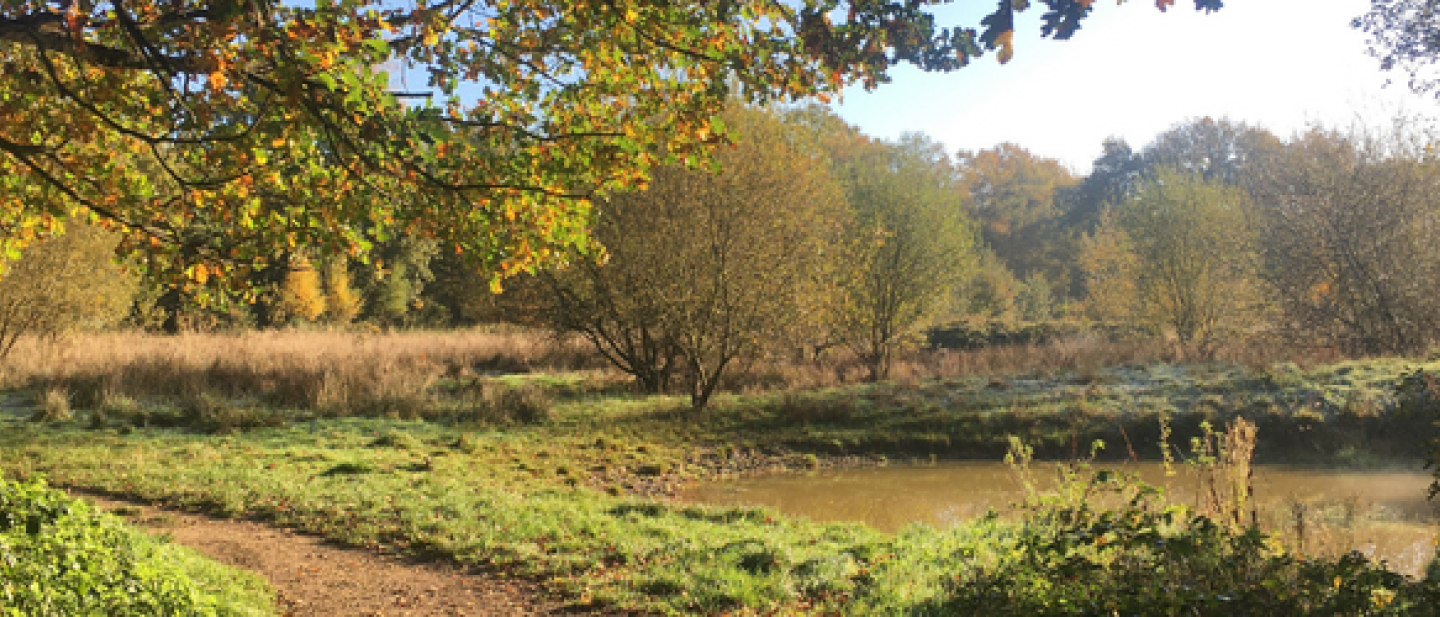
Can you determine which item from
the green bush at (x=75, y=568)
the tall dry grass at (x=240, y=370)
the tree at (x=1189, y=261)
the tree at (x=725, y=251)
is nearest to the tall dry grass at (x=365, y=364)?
the tall dry grass at (x=240, y=370)

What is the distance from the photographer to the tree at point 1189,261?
2511 cm

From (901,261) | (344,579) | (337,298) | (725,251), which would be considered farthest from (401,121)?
(337,298)

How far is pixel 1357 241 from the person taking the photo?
20.9 metres

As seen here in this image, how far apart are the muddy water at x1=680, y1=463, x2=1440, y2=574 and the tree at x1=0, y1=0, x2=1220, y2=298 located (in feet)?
19.1

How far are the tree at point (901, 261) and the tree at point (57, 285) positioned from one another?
19386 mm

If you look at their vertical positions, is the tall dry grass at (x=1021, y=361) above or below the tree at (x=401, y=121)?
below

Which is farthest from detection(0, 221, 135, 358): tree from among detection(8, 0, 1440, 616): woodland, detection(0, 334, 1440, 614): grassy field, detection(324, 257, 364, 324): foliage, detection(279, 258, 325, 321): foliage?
detection(324, 257, 364, 324): foliage

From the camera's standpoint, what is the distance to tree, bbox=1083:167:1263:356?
25.1 m

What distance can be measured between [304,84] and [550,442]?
34.3ft

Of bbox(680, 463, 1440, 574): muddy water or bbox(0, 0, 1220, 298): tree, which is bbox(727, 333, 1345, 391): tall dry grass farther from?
bbox(0, 0, 1220, 298): tree

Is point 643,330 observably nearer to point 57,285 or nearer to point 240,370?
point 240,370

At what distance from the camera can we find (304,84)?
14.6ft

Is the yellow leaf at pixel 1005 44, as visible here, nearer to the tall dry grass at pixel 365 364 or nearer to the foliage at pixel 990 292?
the tall dry grass at pixel 365 364

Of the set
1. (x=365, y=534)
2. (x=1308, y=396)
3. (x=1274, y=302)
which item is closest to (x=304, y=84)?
(x=365, y=534)
